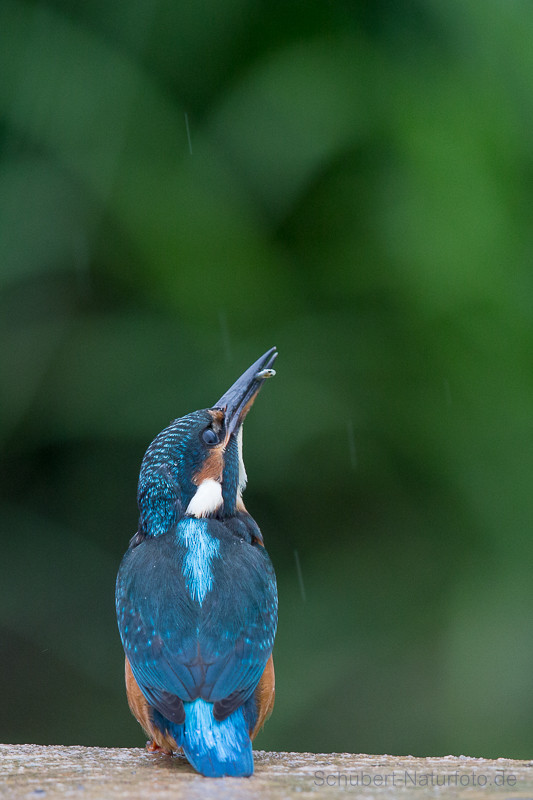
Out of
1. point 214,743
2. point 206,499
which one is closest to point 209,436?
point 206,499

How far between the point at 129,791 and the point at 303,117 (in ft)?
8.81

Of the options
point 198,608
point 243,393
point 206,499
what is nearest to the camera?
point 198,608

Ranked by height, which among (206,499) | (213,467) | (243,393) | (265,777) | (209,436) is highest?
(243,393)

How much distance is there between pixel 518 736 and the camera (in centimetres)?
348

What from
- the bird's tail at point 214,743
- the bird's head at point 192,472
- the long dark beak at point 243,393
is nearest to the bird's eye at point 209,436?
the bird's head at point 192,472

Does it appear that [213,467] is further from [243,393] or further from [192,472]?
[243,393]

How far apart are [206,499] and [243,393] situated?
1.63 feet

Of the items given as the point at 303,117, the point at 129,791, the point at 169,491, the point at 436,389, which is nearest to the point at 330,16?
the point at 303,117

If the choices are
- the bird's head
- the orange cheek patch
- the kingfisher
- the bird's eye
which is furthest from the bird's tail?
the bird's eye

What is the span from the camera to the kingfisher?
8.05 ft

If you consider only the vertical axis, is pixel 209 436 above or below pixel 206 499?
above

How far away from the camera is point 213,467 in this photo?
3158 mm

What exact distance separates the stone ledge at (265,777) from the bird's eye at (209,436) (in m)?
0.94

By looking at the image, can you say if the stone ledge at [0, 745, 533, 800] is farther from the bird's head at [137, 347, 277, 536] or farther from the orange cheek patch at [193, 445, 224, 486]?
the orange cheek patch at [193, 445, 224, 486]
